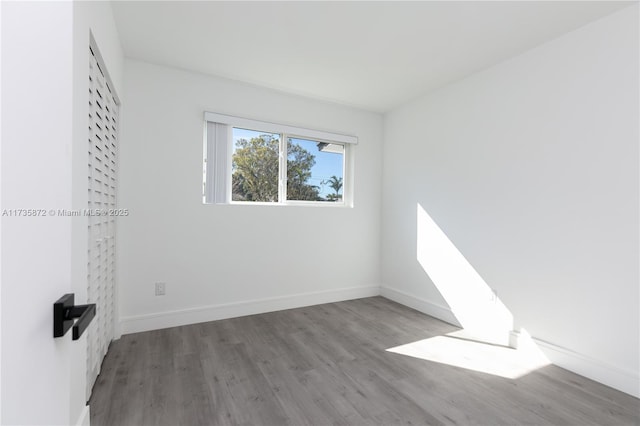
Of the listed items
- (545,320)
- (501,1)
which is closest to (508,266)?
(545,320)

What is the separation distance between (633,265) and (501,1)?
6.56 feet

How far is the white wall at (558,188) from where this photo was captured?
2.04 metres

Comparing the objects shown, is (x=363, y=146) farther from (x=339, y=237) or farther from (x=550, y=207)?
(x=550, y=207)

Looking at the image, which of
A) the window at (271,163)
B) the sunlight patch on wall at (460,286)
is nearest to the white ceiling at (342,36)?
the window at (271,163)

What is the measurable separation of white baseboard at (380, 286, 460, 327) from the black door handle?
10.8ft

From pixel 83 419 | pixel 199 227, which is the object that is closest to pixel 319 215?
pixel 199 227

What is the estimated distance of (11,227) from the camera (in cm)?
56

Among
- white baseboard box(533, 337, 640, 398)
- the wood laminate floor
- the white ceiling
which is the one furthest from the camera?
the white ceiling

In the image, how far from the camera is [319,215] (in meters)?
3.80

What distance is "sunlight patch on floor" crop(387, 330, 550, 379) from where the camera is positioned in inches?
90.4

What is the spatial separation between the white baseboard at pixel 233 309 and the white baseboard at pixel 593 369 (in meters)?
2.11

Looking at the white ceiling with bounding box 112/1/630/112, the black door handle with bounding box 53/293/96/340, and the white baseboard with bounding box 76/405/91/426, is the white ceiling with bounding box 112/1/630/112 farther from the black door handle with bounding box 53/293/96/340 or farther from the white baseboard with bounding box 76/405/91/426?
the white baseboard with bounding box 76/405/91/426

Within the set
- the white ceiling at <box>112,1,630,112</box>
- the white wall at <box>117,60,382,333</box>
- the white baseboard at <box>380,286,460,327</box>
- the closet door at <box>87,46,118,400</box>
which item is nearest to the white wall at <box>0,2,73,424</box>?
the closet door at <box>87,46,118,400</box>

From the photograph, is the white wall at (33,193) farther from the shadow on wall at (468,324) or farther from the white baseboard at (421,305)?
the white baseboard at (421,305)
